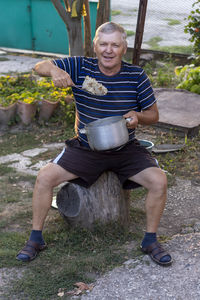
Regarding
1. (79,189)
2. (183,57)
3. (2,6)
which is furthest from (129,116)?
(2,6)

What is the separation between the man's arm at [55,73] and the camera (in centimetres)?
357

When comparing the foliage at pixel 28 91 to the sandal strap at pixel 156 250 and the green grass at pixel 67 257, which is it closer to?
the green grass at pixel 67 257

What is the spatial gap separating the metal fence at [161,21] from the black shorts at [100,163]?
5.63 metres

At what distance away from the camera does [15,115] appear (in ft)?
22.4

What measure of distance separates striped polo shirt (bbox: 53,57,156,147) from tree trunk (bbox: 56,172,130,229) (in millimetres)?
361

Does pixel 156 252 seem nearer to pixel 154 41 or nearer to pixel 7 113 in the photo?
pixel 7 113

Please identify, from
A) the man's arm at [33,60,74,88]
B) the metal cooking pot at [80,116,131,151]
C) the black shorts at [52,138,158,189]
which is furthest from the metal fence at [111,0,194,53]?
the metal cooking pot at [80,116,131,151]

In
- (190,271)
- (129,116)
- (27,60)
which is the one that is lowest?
(27,60)

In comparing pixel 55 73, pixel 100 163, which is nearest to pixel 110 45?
pixel 55 73

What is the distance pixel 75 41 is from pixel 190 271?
437cm

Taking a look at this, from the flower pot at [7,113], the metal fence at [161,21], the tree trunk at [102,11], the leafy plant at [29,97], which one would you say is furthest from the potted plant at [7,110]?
the metal fence at [161,21]

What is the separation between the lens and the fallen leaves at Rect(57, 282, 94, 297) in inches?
124

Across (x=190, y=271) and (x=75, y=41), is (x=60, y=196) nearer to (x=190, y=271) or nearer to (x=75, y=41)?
(x=190, y=271)

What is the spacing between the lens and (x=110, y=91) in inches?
147
